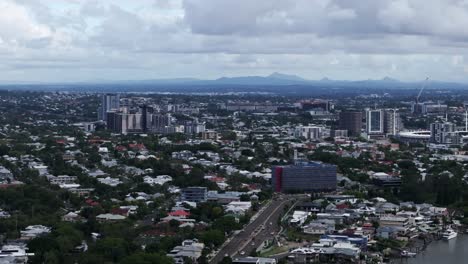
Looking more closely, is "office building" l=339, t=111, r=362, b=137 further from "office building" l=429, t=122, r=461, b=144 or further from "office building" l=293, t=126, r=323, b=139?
"office building" l=429, t=122, r=461, b=144

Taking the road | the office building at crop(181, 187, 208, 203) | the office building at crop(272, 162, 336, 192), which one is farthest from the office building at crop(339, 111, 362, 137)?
the office building at crop(181, 187, 208, 203)

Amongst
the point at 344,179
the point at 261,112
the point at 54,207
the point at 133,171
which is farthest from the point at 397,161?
the point at 261,112

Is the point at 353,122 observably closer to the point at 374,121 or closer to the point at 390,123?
the point at 374,121

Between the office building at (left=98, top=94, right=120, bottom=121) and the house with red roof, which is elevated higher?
the office building at (left=98, top=94, right=120, bottom=121)

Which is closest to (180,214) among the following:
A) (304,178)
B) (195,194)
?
(195,194)

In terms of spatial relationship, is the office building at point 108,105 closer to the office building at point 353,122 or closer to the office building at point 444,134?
the office building at point 353,122

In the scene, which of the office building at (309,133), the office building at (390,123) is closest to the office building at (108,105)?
the office building at (309,133)
